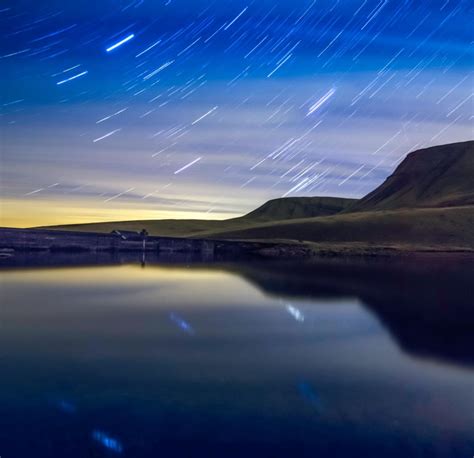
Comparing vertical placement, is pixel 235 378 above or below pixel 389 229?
below

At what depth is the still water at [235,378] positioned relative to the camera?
545 inches

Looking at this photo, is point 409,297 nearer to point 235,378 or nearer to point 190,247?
point 235,378

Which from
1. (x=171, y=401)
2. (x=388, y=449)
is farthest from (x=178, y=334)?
(x=388, y=449)

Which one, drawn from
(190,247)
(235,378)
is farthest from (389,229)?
(235,378)

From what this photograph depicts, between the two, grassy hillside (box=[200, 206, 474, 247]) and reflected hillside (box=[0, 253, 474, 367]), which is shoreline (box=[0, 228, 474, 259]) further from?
reflected hillside (box=[0, 253, 474, 367])

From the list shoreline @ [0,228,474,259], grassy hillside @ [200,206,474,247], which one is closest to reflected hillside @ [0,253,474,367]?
shoreline @ [0,228,474,259]

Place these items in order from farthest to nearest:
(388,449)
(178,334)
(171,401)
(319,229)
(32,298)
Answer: (319,229), (32,298), (178,334), (171,401), (388,449)

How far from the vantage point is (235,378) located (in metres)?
19.8

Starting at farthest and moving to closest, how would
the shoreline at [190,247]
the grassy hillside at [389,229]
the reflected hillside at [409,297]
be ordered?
the grassy hillside at [389,229] → the shoreline at [190,247] → the reflected hillside at [409,297]

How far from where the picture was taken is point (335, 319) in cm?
3547

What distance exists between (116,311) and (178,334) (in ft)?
33.0

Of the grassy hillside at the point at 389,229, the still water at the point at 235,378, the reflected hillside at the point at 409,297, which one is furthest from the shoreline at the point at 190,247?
the still water at the point at 235,378

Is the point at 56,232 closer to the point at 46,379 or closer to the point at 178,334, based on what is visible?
the point at 178,334

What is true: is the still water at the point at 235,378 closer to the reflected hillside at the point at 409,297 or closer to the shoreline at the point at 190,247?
the reflected hillside at the point at 409,297
